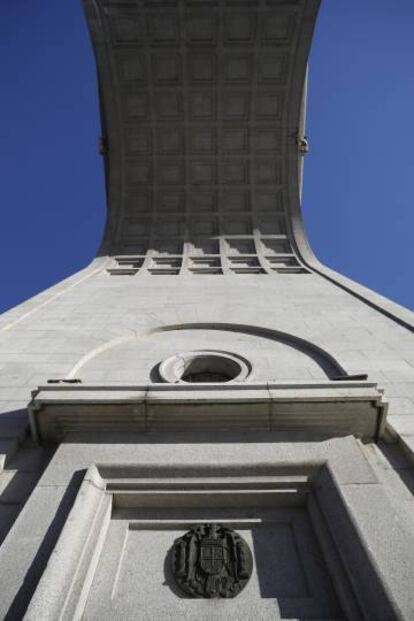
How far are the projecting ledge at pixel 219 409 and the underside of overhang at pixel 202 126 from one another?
12945 millimetres

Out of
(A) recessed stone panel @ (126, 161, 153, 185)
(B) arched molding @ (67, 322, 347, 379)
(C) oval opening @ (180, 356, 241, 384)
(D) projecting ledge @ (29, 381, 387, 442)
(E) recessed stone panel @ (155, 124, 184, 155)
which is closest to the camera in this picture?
(D) projecting ledge @ (29, 381, 387, 442)

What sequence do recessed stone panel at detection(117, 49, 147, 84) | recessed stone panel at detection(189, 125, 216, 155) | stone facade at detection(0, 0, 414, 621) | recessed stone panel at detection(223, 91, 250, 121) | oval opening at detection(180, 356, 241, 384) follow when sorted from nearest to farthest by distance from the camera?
stone facade at detection(0, 0, 414, 621)
oval opening at detection(180, 356, 241, 384)
recessed stone panel at detection(117, 49, 147, 84)
recessed stone panel at detection(223, 91, 250, 121)
recessed stone panel at detection(189, 125, 216, 155)

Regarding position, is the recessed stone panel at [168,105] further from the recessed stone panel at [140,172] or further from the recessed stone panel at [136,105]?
the recessed stone panel at [140,172]

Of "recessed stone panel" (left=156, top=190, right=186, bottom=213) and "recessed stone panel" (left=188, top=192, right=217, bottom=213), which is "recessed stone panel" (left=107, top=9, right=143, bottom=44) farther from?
"recessed stone panel" (left=188, top=192, right=217, bottom=213)

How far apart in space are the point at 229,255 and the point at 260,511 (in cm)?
1473

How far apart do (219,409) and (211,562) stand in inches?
74.9

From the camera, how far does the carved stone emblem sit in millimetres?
4172

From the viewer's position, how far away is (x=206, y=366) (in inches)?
344

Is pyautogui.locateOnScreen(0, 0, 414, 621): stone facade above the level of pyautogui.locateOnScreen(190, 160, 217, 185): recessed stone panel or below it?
below

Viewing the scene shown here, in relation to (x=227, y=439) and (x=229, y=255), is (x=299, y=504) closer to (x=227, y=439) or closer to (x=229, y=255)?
(x=227, y=439)

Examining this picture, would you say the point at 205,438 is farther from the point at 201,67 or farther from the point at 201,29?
the point at 201,29

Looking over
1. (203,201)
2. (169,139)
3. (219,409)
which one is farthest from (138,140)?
(219,409)

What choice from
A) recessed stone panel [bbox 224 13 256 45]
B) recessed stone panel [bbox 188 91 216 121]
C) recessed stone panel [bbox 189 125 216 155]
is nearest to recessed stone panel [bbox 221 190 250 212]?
recessed stone panel [bbox 189 125 216 155]

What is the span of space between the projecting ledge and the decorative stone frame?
25.6 inches
